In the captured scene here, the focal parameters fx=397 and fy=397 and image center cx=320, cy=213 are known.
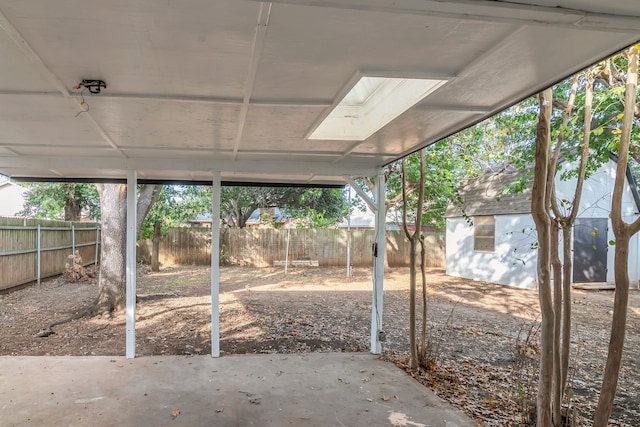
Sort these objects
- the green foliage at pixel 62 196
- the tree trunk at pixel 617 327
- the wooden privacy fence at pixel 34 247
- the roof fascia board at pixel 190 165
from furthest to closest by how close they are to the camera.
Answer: the green foliage at pixel 62 196, the wooden privacy fence at pixel 34 247, the roof fascia board at pixel 190 165, the tree trunk at pixel 617 327

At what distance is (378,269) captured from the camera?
4766 mm

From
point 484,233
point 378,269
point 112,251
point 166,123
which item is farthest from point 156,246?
point 166,123

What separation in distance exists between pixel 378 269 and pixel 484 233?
→ 26.1 ft

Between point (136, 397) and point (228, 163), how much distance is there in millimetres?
2457

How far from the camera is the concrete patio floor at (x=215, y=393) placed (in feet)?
9.83

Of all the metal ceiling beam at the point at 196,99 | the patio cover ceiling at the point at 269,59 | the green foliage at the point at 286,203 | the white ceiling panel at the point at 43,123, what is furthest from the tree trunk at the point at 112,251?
the green foliage at the point at 286,203

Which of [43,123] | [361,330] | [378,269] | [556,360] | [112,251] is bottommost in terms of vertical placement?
[361,330]

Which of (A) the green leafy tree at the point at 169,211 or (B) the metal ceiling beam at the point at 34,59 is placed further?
(A) the green leafy tree at the point at 169,211

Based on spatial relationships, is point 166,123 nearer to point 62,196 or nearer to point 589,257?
point 589,257

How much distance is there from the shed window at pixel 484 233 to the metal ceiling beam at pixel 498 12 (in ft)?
34.2

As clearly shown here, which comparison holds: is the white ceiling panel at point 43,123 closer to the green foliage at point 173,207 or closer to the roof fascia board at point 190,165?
the roof fascia board at point 190,165

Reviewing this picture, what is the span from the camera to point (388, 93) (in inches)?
111

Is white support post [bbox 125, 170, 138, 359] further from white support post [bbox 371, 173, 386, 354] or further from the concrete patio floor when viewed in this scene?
white support post [bbox 371, 173, 386, 354]

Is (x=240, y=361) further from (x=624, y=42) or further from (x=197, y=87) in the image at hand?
(x=624, y=42)
